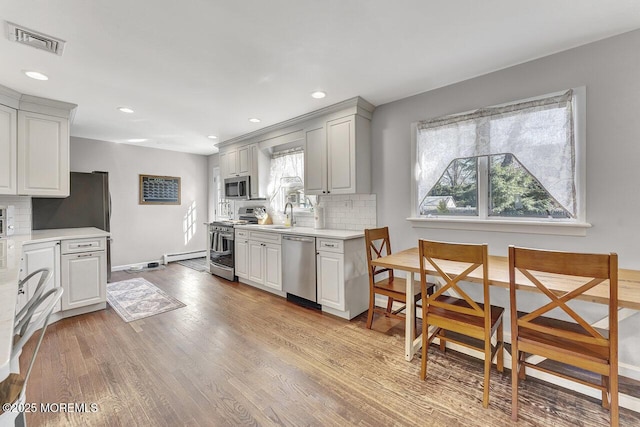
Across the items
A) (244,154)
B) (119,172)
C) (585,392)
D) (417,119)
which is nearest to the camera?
(585,392)

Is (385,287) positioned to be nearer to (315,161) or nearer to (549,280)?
(549,280)

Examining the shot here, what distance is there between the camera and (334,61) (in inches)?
92.5

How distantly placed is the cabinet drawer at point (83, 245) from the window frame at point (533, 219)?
356cm

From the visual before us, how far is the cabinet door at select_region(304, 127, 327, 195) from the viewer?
11.5 ft

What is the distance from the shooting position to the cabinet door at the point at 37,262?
8.95 ft

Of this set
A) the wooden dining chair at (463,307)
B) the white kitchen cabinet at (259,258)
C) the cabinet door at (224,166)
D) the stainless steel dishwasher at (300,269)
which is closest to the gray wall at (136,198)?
the cabinet door at (224,166)

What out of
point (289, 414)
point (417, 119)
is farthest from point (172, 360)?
point (417, 119)

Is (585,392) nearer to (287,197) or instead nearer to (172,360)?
(172,360)

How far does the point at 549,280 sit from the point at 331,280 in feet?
6.18

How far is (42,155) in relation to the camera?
317 centimetres

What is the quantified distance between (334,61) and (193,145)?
4098 mm

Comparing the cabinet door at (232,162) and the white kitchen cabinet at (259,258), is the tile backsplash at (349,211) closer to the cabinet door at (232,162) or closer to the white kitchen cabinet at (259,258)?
the white kitchen cabinet at (259,258)

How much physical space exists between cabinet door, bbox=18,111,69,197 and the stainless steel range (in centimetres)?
197

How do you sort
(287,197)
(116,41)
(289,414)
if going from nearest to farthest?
1. (289,414)
2. (116,41)
3. (287,197)
